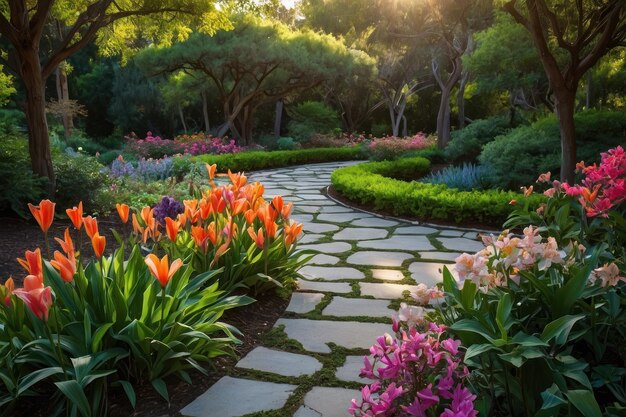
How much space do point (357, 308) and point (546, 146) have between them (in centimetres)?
737

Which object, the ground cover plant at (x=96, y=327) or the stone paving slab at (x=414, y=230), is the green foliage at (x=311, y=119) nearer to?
the stone paving slab at (x=414, y=230)

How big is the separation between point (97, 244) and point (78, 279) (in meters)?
0.20

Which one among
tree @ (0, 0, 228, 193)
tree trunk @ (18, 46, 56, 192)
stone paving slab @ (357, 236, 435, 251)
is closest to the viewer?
stone paving slab @ (357, 236, 435, 251)

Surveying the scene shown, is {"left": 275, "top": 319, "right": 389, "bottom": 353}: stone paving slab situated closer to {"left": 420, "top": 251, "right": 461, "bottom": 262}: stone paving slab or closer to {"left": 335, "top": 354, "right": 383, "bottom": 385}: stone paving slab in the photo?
{"left": 335, "top": 354, "right": 383, "bottom": 385}: stone paving slab

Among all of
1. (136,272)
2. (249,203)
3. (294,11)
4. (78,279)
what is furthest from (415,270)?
(294,11)

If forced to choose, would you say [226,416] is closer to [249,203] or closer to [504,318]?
[504,318]

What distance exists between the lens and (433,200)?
6906 millimetres

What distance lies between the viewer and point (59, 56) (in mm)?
6469

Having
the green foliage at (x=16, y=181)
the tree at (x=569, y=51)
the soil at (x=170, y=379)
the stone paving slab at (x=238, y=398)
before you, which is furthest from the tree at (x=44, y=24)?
the stone paving slab at (x=238, y=398)

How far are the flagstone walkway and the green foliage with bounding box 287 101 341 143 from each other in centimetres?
1790

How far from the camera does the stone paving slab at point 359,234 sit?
6039mm

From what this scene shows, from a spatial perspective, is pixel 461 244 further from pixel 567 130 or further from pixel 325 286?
pixel 567 130

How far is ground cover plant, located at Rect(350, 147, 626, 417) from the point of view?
1650 millimetres

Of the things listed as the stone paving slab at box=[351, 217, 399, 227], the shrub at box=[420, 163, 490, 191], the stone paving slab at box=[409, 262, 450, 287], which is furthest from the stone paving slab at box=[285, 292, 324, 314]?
the shrub at box=[420, 163, 490, 191]
